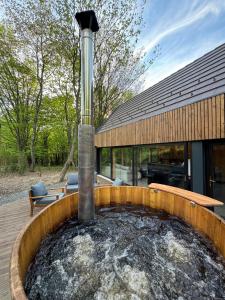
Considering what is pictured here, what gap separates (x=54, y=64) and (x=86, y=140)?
9163mm

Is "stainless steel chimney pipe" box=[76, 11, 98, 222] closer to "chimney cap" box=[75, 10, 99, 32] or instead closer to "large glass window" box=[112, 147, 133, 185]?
"chimney cap" box=[75, 10, 99, 32]

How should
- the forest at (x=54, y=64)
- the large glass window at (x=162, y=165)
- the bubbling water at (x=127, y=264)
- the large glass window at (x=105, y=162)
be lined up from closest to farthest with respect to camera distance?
the bubbling water at (x=127, y=264), the large glass window at (x=162, y=165), the forest at (x=54, y=64), the large glass window at (x=105, y=162)

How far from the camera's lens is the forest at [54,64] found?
27.4 feet

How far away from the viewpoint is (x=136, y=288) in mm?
1520

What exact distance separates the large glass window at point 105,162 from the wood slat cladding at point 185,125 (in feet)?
10.3

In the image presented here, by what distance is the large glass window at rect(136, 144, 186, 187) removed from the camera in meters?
4.13

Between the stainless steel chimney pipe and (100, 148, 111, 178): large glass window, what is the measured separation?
5831 millimetres

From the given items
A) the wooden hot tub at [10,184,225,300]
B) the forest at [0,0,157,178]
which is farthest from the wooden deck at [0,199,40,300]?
the forest at [0,0,157,178]

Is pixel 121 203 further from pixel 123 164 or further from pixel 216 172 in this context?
pixel 123 164

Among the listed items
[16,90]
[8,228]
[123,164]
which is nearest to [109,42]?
[123,164]

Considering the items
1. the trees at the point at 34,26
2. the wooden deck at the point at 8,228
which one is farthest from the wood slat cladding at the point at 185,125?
the trees at the point at 34,26

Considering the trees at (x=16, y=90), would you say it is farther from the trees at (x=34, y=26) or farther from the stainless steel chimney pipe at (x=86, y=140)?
the stainless steel chimney pipe at (x=86, y=140)

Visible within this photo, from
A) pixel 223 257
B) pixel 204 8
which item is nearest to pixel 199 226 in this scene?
pixel 223 257

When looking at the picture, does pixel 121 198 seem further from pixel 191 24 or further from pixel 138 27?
pixel 138 27
